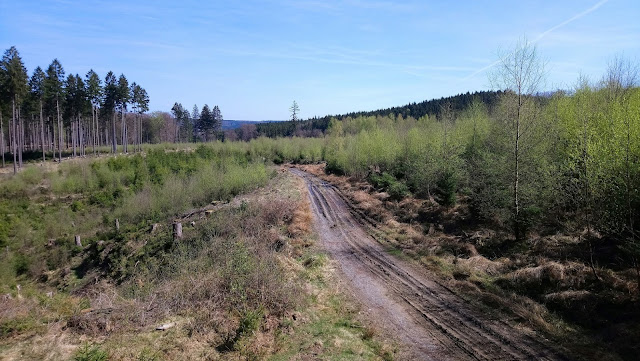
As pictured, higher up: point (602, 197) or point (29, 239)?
point (602, 197)

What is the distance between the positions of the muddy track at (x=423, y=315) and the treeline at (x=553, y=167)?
4.76m

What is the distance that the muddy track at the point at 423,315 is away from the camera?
827 cm

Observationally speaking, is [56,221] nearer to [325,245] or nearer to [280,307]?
[325,245]

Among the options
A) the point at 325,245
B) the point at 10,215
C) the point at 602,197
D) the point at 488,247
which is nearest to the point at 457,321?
the point at 602,197

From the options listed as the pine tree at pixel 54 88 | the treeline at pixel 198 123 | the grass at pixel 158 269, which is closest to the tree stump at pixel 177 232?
the grass at pixel 158 269

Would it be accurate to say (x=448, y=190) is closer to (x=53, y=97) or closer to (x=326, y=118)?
(x=53, y=97)

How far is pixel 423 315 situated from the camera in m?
10.2

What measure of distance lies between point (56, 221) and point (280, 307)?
31.3 m

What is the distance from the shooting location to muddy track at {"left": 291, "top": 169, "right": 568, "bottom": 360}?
8266mm

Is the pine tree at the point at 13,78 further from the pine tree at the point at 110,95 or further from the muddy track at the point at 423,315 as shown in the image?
the muddy track at the point at 423,315

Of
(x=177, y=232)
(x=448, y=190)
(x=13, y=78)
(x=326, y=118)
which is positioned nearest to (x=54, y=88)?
(x=13, y=78)

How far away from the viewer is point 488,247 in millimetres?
16453

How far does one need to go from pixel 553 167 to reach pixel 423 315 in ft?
30.3

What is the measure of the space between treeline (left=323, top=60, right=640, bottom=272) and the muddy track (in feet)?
15.6
